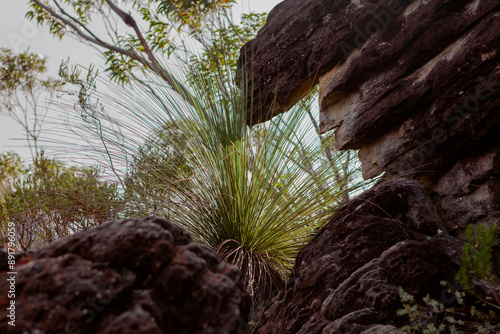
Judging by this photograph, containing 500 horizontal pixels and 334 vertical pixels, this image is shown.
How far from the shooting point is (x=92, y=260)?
825 millimetres

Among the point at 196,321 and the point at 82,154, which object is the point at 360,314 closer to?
the point at 196,321

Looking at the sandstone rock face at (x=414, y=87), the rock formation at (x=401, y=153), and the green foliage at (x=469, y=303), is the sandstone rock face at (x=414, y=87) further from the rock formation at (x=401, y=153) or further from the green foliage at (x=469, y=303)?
the green foliage at (x=469, y=303)

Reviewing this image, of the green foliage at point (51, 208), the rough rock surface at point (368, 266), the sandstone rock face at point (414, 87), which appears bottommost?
the rough rock surface at point (368, 266)

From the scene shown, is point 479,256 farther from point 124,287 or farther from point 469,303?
point 124,287

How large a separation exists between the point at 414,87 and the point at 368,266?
0.94 meters

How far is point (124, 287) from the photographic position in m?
0.79

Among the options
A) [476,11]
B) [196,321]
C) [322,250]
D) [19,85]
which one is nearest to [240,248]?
[322,250]

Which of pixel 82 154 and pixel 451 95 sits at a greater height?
pixel 82 154

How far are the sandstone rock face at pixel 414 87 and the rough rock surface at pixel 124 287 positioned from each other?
1254 millimetres

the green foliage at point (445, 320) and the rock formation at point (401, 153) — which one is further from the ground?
the rock formation at point (401, 153)

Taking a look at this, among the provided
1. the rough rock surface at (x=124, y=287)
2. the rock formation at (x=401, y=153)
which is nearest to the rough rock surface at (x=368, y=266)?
the rock formation at (x=401, y=153)

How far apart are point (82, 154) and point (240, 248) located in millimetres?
1124

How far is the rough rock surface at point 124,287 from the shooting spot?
71cm

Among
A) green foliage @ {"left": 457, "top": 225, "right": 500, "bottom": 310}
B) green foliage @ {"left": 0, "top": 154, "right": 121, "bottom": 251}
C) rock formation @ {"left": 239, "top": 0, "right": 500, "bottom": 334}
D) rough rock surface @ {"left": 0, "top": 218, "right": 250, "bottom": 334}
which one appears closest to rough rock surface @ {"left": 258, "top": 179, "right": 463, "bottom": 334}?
rock formation @ {"left": 239, "top": 0, "right": 500, "bottom": 334}
